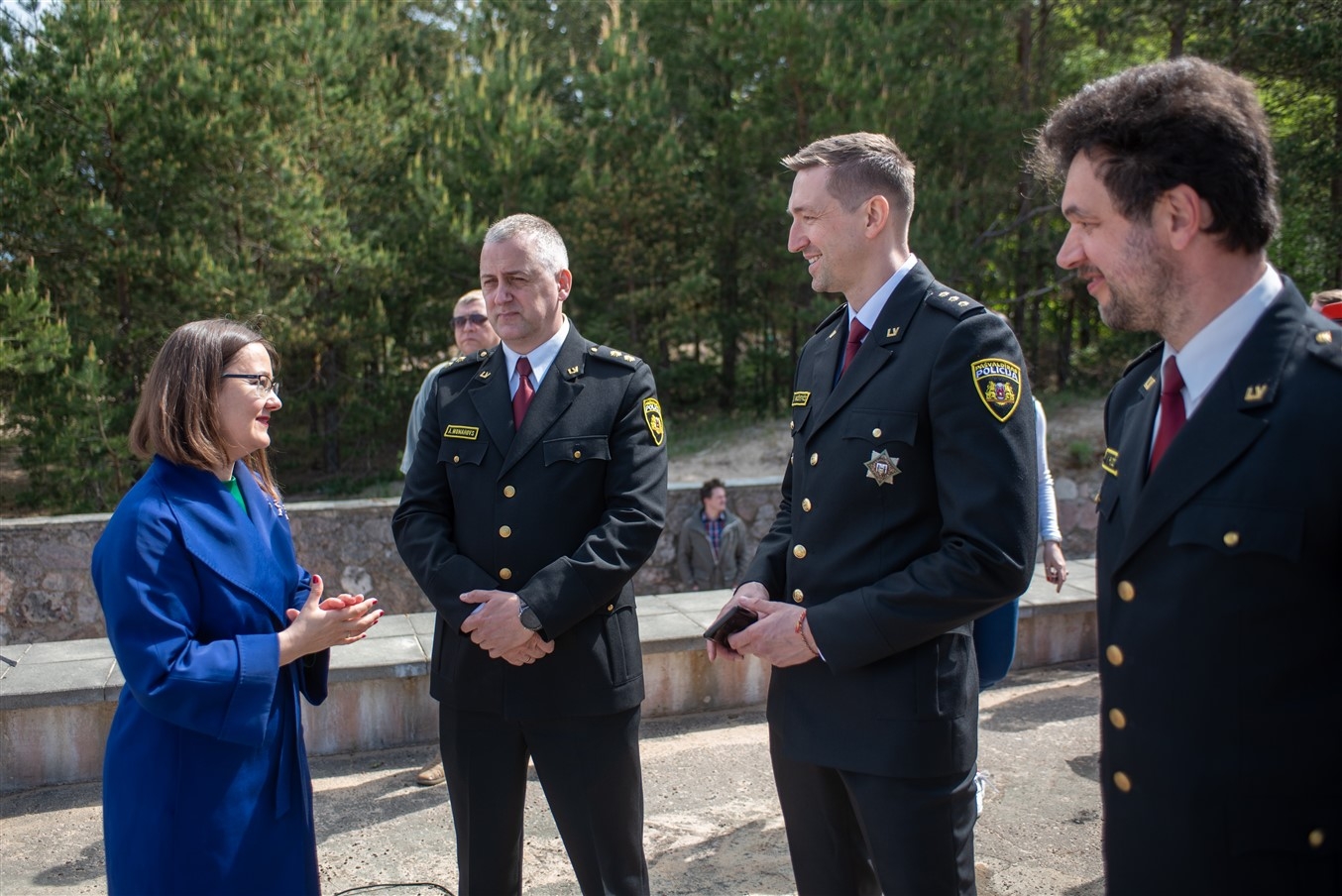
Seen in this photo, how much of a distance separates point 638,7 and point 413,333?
6.20 m

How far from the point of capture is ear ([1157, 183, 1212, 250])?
1.54 m

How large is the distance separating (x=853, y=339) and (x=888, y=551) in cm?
54

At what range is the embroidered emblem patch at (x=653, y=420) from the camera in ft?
9.64

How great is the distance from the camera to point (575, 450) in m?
2.79

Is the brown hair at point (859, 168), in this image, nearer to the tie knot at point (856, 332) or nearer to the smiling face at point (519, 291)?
the tie knot at point (856, 332)

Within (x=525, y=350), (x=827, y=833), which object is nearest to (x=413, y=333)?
(x=525, y=350)

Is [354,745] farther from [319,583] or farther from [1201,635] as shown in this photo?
[1201,635]

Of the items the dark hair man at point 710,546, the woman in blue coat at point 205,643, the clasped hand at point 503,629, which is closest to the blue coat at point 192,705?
the woman in blue coat at point 205,643

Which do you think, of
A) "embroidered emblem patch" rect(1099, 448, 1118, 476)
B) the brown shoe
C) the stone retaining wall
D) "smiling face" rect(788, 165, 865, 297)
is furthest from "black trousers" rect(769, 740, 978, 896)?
the stone retaining wall

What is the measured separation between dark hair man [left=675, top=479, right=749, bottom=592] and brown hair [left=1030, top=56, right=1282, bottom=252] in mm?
7202

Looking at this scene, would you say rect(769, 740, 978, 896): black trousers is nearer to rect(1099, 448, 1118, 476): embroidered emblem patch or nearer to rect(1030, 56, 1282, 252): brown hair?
rect(1099, 448, 1118, 476): embroidered emblem patch

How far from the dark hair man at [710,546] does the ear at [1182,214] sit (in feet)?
23.8

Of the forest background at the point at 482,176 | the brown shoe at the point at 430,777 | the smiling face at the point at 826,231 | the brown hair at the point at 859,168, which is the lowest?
the brown shoe at the point at 430,777

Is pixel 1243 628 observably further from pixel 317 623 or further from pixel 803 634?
pixel 317 623
